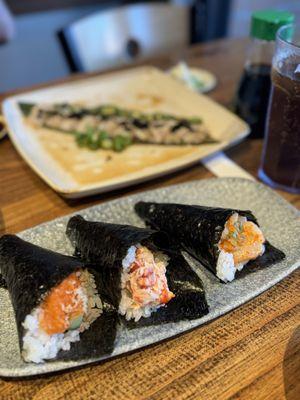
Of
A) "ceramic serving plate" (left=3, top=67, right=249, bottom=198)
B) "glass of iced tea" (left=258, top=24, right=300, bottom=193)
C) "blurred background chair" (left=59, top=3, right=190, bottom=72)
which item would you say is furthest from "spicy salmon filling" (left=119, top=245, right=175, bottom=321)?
"blurred background chair" (left=59, top=3, right=190, bottom=72)

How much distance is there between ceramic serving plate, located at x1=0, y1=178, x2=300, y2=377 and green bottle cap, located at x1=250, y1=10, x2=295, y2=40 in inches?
20.5

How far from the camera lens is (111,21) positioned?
2320mm

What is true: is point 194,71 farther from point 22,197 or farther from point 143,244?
point 143,244

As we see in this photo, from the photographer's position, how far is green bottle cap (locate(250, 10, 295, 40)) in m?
1.28

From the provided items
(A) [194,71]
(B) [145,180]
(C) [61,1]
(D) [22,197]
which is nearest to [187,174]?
(B) [145,180]

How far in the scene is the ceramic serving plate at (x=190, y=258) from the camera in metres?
0.75

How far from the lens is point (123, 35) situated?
2363 mm

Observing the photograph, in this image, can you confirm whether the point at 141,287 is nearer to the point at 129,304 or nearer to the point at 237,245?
the point at 129,304

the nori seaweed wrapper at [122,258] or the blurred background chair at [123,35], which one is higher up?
the blurred background chair at [123,35]

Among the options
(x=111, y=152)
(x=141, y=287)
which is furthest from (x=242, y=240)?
(x=111, y=152)

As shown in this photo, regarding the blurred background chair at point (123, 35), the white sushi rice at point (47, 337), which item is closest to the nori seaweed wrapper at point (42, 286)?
the white sushi rice at point (47, 337)

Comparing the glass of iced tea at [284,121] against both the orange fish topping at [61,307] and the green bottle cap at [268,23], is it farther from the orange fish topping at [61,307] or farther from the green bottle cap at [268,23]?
the orange fish topping at [61,307]

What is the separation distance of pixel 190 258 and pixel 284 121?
0.50 meters

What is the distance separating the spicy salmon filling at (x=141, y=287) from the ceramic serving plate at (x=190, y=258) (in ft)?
0.15
